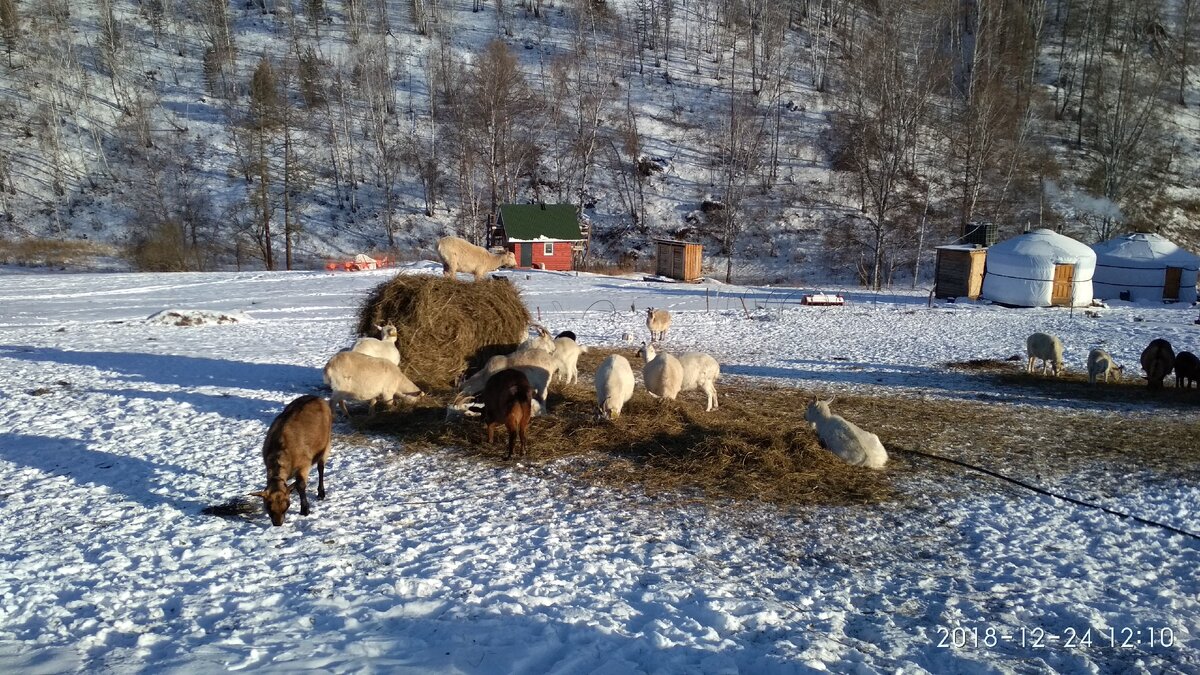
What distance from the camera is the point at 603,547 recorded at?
671 cm

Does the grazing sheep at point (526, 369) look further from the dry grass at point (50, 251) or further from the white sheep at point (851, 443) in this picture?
the dry grass at point (50, 251)

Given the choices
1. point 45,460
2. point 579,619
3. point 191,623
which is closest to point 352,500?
point 191,623

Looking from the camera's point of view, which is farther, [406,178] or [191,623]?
[406,178]

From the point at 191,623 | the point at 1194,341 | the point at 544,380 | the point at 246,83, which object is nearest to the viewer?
the point at 191,623

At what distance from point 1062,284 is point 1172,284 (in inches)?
321

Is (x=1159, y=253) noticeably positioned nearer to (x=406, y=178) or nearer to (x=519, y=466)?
(x=519, y=466)

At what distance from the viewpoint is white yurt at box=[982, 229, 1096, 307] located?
98.4ft

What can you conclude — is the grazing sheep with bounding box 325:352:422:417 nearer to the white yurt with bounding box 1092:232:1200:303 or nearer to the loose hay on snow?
the loose hay on snow

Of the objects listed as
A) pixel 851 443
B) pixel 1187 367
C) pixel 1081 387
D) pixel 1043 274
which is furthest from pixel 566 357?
pixel 1043 274

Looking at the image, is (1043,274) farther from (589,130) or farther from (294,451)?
(589,130)

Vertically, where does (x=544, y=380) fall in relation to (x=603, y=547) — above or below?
above

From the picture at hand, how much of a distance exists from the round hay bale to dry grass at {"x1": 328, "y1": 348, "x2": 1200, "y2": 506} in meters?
1.36

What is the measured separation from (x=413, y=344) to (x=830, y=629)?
9060 millimetres

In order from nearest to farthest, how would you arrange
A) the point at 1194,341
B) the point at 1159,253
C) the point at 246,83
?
the point at 1194,341 < the point at 1159,253 < the point at 246,83
